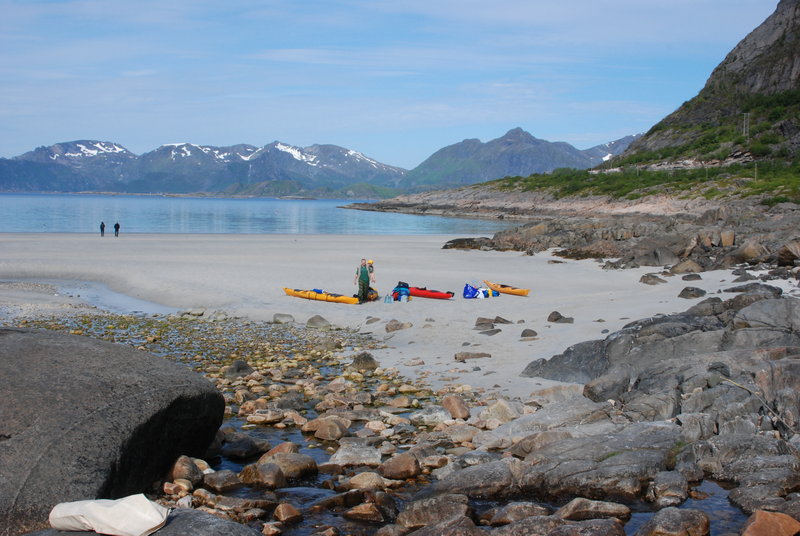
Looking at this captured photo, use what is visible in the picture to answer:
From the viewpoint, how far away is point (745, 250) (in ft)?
93.0

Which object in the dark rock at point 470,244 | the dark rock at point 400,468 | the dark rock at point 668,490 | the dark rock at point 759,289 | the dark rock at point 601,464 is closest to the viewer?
the dark rock at point 668,490

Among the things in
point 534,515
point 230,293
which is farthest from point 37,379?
→ point 230,293

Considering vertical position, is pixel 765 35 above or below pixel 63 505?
above

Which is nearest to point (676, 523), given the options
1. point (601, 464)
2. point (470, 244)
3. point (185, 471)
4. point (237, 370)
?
point (601, 464)

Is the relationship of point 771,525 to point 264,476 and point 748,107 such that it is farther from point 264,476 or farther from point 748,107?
point 748,107

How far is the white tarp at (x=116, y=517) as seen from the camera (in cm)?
566

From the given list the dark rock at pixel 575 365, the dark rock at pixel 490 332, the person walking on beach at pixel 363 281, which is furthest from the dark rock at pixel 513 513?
the person walking on beach at pixel 363 281

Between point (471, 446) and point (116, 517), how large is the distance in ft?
20.1

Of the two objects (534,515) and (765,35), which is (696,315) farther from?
(765,35)

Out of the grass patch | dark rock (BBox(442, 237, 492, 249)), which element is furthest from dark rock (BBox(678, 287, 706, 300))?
the grass patch

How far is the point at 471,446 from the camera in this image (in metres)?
10.7

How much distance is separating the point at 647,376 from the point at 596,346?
8.36 ft

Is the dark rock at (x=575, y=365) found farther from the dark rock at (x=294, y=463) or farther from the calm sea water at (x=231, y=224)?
the calm sea water at (x=231, y=224)

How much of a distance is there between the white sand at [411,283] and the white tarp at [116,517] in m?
8.77
